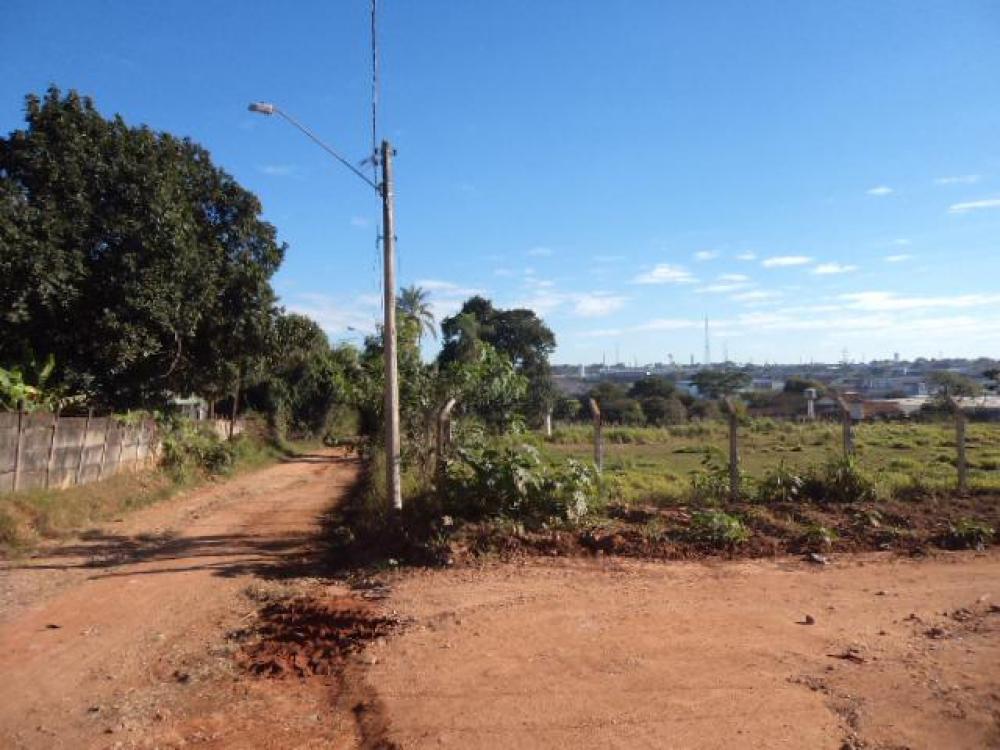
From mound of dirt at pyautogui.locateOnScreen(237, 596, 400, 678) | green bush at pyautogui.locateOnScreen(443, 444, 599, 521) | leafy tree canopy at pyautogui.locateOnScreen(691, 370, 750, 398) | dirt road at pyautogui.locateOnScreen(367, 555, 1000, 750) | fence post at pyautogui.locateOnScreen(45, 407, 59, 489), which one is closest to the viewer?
dirt road at pyautogui.locateOnScreen(367, 555, 1000, 750)

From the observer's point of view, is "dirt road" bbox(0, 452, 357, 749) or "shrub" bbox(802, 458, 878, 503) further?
"shrub" bbox(802, 458, 878, 503)

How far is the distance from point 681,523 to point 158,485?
1163 centimetres

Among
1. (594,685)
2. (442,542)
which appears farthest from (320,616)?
(594,685)

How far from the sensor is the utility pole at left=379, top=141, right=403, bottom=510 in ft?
32.0

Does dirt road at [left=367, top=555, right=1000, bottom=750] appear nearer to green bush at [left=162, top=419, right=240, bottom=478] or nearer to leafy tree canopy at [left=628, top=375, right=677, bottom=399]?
green bush at [left=162, top=419, right=240, bottom=478]

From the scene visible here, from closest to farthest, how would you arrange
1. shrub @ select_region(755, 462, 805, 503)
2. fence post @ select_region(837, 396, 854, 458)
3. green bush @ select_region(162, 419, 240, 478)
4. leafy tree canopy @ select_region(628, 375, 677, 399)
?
shrub @ select_region(755, 462, 805, 503)
fence post @ select_region(837, 396, 854, 458)
green bush @ select_region(162, 419, 240, 478)
leafy tree canopy @ select_region(628, 375, 677, 399)

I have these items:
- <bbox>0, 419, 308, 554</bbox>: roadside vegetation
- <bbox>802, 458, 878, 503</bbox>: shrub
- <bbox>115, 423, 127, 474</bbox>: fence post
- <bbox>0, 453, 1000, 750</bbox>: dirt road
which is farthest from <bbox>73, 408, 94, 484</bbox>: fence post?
<bbox>802, 458, 878, 503</bbox>: shrub

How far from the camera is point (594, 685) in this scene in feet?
15.9

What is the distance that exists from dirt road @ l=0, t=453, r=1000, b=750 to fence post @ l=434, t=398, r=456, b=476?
2.39 meters

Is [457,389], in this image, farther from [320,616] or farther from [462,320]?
[462,320]

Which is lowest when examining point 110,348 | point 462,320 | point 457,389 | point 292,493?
point 292,493

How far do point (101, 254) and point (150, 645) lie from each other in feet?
37.2

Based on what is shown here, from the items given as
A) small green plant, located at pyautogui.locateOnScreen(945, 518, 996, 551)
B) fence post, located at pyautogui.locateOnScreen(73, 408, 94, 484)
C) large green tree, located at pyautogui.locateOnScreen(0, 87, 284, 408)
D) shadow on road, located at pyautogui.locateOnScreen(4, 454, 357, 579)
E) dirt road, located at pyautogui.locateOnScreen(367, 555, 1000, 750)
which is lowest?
shadow on road, located at pyautogui.locateOnScreen(4, 454, 357, 579)

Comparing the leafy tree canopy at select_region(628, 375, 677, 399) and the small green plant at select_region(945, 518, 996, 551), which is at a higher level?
the leafy tree canopy at select_region(628, 375, 677, 399)
